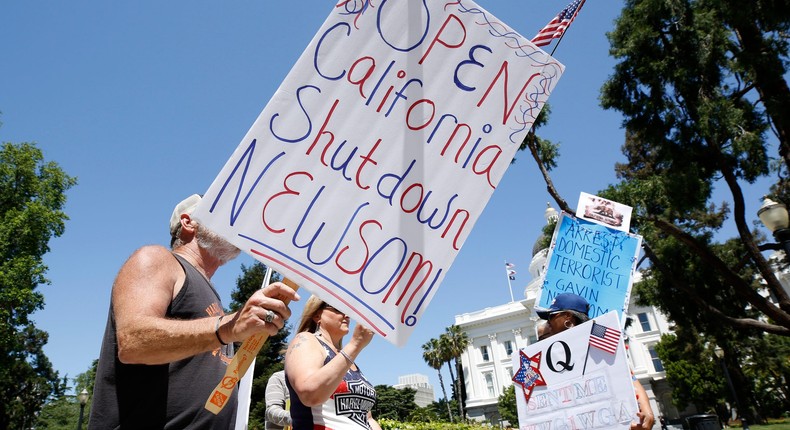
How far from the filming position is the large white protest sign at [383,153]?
1.50 metres

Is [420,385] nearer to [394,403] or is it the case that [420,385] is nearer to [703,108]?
[394,403]

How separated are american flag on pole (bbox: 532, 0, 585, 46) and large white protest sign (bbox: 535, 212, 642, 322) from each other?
116 inches

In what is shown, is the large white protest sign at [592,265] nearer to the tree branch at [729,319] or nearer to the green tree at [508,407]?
the tree branch at [729,319]

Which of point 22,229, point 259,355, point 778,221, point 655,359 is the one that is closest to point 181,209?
point 778,221

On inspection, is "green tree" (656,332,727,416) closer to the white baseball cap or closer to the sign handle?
the white baseball cap

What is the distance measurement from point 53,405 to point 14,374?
32.4 ft

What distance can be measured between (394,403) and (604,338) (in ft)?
176

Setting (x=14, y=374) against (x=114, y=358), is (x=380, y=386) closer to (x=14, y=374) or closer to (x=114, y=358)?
(x=14, y=374)

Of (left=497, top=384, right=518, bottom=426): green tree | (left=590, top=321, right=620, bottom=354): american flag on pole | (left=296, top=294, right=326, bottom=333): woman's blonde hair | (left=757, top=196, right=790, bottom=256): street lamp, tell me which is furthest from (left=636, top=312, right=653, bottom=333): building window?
(left=296, top=294, right=326, bottom=333): woman's blonde hair

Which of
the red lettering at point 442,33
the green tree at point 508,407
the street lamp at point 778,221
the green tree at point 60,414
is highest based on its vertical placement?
the green tree at point 60,414

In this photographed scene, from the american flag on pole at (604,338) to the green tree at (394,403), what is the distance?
50692mm

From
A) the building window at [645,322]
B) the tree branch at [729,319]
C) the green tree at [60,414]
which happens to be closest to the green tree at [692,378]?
the building window at [645,322]

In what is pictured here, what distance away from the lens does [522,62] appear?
1919 mm

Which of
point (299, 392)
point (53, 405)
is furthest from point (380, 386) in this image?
point (299, 392)
